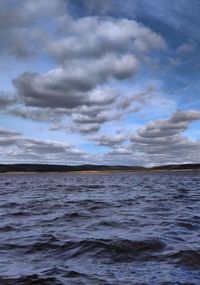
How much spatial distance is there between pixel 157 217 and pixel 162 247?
25.8 ft

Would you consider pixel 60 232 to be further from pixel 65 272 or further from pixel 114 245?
pixel 65 272

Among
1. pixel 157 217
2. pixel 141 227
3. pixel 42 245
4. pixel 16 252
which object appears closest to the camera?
pixel 16 252

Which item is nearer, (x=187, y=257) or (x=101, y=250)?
(x=187, y=257)

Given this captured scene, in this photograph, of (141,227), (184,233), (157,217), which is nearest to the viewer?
(184,233)

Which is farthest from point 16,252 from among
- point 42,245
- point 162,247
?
point 162,247

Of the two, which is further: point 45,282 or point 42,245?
point 42,245

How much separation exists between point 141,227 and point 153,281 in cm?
803

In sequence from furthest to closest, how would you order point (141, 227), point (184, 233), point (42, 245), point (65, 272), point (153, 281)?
point (141, 227), point (184, 233), point (42, 245), point (65, 272), point (153, 281)

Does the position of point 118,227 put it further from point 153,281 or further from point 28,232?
point 153,281

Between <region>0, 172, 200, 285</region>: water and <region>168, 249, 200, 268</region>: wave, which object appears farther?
<region>168, 249, 200, 268</region>: wave

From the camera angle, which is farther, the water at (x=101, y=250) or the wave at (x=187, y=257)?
the wave at (x=187, y=257)

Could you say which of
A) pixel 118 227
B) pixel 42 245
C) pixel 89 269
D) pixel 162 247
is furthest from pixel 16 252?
pixel 118 227

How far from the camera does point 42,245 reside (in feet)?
45.2

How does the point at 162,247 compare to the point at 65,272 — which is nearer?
the point at 65,272
